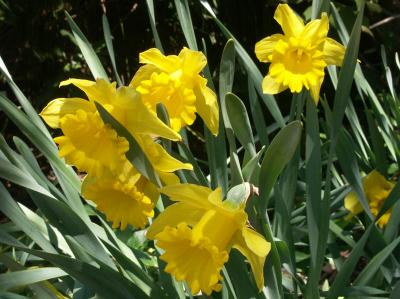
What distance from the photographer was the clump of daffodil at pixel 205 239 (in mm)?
849

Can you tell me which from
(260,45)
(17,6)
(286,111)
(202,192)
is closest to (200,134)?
(286,111)

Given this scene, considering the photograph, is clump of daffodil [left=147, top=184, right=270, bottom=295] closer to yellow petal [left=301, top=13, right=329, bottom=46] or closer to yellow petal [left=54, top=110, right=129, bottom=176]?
yellow petal [left=54, top=110, right=129, bottom=176]

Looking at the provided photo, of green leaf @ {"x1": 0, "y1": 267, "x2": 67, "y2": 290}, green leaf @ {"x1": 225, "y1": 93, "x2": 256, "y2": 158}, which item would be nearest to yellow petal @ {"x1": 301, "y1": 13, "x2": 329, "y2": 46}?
green leaf @ {"x1": 225, "y1": 93, "x2": 256, "y2": 158}

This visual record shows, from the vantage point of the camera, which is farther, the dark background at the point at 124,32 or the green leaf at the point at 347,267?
the dark background at the point at 124,32

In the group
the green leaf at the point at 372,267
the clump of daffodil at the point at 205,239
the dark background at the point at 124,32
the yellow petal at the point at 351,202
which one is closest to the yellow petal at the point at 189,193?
the clump of daffodil at the point at 205,239

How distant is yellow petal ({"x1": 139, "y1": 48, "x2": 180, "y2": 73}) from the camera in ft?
3.29

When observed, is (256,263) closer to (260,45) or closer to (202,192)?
(202,192)

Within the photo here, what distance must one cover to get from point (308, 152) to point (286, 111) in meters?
1.22

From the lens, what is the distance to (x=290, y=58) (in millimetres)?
1185

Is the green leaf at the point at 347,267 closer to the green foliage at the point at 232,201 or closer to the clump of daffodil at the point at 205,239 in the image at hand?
the green foliage at the point at 232,201

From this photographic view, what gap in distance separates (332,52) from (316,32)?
56mm

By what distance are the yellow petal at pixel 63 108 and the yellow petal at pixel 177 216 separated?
0.17 m

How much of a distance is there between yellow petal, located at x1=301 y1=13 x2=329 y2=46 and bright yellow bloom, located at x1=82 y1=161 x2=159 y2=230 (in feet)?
1.32

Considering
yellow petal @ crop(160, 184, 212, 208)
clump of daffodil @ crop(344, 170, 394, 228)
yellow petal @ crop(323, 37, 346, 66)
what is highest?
yellow petal @ crop(323, 37, 346, 66)
